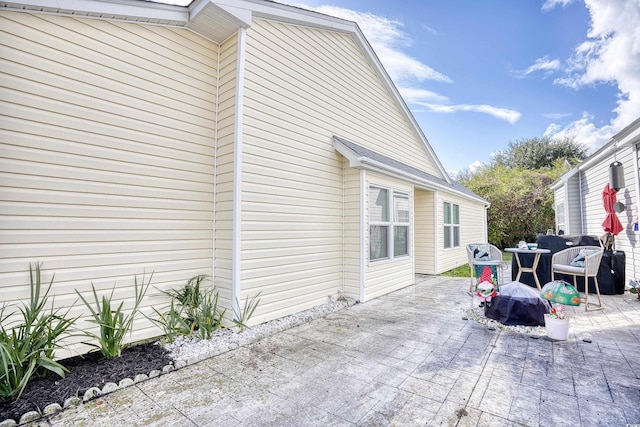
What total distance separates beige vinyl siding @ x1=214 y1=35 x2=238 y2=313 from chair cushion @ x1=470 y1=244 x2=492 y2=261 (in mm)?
4969

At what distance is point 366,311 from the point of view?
4.91 metres

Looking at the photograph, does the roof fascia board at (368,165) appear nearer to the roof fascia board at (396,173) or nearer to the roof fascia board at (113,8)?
the roof fascia board at (396,173)

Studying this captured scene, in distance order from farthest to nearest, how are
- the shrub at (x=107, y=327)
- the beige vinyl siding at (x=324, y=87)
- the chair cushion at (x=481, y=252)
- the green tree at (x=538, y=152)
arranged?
the green tree at (x=538, y=152) < the chair cushion at (x=481, y=252) < the beige vinyl siding at (x=324, y=87) < the shrub at (x=107, y=327)

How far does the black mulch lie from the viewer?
2203mm

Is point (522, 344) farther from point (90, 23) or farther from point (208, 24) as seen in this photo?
point (90, 23)

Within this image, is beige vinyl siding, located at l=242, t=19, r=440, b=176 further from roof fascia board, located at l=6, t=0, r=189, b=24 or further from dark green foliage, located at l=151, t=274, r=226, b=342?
Result: dark green foliage, located at l=151, t=274, r=226, b=342

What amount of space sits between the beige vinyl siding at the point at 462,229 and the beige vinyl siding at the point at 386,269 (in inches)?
79.3

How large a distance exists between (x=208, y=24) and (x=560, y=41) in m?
15.9

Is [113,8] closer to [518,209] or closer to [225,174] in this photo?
[225,174]

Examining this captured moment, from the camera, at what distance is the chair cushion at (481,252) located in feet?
19.7

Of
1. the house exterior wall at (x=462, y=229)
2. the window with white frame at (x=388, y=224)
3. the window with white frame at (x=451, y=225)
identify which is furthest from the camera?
the window with white frame at (x=451, y=225)

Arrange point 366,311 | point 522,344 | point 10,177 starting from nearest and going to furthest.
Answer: point 10,177, point 522,344, point 366,311

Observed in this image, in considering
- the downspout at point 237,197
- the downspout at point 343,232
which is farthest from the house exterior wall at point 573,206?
the downspout at point 237,197

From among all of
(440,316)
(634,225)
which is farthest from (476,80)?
(440,316)
